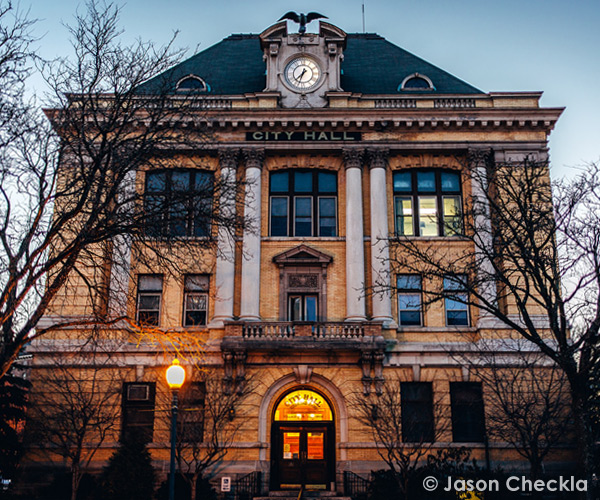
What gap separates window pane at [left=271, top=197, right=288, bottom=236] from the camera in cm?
2940

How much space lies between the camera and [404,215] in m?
29.6

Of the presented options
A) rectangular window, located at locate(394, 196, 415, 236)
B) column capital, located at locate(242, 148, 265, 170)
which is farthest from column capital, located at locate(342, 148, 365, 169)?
column capital, located at locate(242, 148, 265, 170)

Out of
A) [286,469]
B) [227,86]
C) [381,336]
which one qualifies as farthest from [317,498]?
[227,86]

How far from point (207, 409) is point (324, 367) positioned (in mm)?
4994

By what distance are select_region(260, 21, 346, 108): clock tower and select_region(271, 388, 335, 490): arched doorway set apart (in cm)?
1359

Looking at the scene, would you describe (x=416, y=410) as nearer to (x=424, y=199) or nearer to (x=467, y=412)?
(x=467, y=412)

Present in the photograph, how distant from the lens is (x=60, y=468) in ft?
83.6

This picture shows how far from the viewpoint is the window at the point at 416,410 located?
83.8 feet

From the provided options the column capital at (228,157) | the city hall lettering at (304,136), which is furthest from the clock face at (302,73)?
the column capital at (228,157)

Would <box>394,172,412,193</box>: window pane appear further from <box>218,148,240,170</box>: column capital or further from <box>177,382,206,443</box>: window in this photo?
<box>177,382,206,443</box>: window

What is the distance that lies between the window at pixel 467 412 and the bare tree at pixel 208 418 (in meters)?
8.43

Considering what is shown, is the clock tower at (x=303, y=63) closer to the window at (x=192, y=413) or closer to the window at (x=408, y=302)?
the window at (x=408, y=302)

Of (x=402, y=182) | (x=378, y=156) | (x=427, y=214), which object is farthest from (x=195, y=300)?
(x=427, y=214)

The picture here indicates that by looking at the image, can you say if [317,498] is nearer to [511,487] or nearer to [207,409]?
[207,409]
